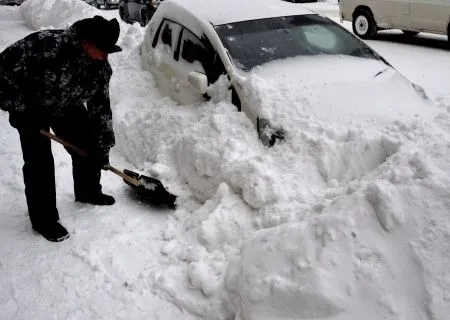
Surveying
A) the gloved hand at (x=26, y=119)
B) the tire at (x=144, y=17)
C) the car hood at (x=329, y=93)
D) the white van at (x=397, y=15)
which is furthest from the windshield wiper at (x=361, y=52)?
the tire at (x=144, y=17)

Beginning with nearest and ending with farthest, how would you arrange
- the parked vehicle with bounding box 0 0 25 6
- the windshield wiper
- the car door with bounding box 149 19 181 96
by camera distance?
the windshield wiper < the car door with bounding box 149 19 181 96 < the parked vehicle with bounding box 0 0 25 6

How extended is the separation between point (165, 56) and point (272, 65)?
150 centimetres

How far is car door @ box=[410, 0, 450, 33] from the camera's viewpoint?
9.16m

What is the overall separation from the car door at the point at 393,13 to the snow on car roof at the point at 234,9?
228 inches

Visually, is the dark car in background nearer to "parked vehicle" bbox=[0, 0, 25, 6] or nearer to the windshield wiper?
"parked vehicle" bbox=[0, 0, 25, 6]

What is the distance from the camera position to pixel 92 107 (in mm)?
3369

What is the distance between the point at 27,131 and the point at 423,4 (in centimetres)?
908

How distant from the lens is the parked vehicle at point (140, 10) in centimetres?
1277

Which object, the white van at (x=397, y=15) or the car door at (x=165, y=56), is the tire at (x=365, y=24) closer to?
the white van at (x=397, y=15)

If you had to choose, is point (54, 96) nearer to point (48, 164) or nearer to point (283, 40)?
point (48, 164)

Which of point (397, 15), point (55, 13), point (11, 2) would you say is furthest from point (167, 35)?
point (11, 2)

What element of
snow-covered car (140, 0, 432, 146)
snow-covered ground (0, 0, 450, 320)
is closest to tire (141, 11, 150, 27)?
snow-covered car (140, 0, 432, 146)

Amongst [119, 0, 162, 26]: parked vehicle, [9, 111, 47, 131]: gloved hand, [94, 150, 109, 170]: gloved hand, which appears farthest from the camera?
[119, 0, 162, 26]: parked vehicle

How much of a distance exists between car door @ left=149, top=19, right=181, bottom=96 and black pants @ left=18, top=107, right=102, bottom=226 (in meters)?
1.56
